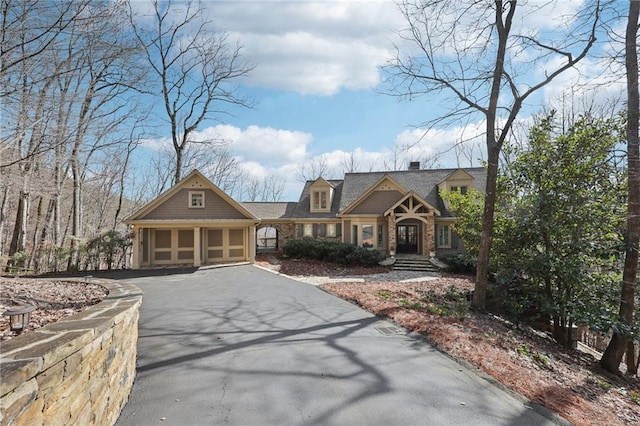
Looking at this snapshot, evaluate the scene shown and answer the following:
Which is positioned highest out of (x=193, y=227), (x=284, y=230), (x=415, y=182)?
(x=415, y=182)

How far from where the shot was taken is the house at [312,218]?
1642 cm

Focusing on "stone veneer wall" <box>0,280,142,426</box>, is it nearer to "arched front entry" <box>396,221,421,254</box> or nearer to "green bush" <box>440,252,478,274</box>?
"green bush" <box>440,252,478,274</box>

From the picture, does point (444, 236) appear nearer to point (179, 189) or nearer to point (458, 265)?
point (458, 265)

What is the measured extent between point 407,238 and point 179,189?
14416 mm

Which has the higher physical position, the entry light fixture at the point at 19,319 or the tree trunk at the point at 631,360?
the entry light fixture at the point at 19,319

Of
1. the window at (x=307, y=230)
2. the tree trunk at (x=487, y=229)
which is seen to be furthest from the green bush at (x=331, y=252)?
the tree trunk at (x=487, y=229)

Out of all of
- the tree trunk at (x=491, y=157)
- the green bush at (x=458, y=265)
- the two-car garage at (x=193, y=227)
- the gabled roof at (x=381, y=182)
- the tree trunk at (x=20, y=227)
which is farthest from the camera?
the gabled roof at (x=381, y=182)

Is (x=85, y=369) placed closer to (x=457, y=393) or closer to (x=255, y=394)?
(x=255, y=394)

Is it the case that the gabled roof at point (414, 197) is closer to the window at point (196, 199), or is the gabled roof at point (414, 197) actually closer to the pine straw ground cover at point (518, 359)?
the pine straw ground cover at point (518, 359)

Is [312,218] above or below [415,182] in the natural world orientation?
below

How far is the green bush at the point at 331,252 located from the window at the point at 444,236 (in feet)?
14.8

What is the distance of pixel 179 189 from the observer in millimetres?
16719

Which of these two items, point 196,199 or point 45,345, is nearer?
point 45,345

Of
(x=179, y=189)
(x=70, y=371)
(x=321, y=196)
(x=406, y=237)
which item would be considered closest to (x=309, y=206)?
(x=321, y=196)
